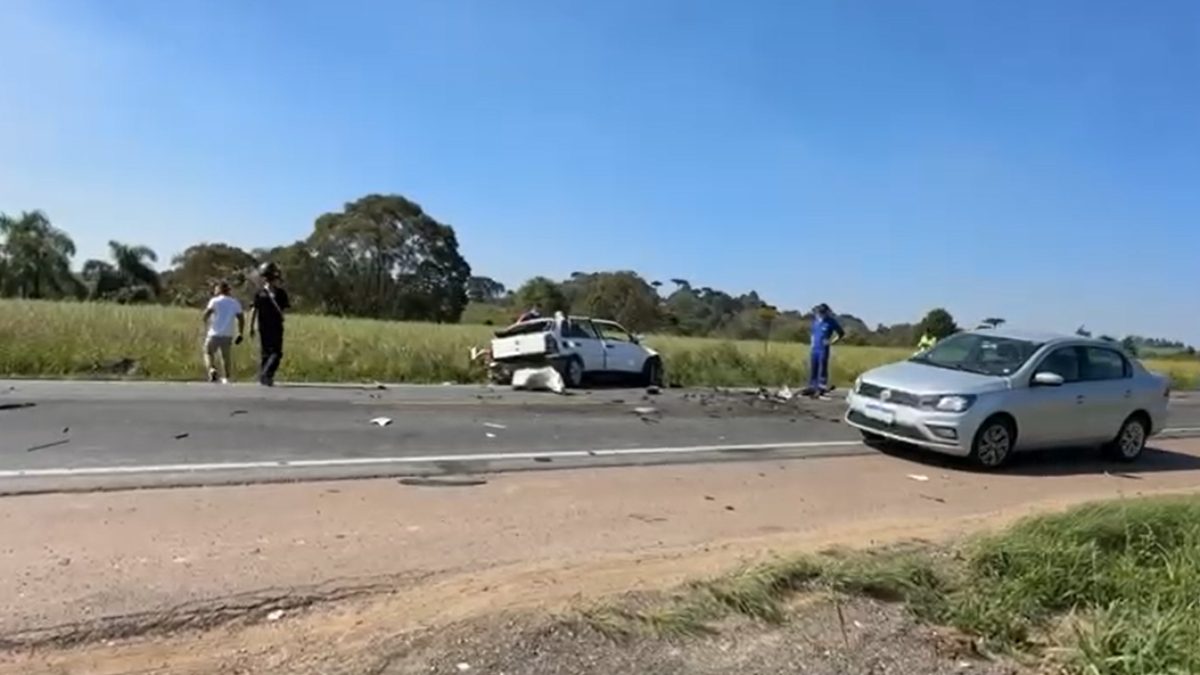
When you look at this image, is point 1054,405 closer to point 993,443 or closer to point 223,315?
point 993,443

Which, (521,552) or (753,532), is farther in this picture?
(753,532)

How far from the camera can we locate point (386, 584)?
5.55 metres

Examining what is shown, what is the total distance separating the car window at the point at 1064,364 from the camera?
12164 mm

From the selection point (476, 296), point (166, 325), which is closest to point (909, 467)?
point (166, 325)

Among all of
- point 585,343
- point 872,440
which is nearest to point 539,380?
point 585,343

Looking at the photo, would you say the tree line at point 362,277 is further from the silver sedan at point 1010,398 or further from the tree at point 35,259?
the silver sedan at point 1010,398

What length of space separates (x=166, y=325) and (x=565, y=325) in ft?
38.3

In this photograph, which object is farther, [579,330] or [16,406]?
[579,330]

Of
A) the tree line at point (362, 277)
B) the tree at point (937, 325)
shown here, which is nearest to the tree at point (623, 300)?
the tree line at point (362, 277)

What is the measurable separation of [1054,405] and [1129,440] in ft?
6.20

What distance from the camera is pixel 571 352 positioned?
1892 centimetres

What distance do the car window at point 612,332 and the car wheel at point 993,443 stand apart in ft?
32.1

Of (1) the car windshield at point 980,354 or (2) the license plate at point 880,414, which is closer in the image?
(2) the license plate at point 880,414

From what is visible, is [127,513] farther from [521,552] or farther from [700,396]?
[700,396]
